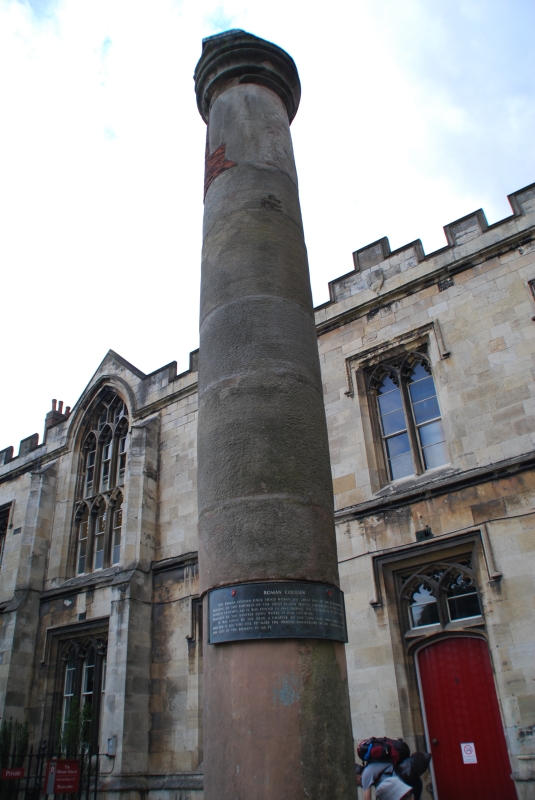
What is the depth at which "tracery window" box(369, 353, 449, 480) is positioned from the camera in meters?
9.95

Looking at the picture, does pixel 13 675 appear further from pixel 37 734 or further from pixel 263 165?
pixel 263 165

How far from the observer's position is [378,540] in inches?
375

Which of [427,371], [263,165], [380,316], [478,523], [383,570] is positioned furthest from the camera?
[380,316]

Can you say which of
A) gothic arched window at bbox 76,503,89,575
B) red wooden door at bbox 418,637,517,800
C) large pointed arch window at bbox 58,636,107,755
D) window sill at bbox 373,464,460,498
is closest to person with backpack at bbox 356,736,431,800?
red wooden door at bbox 418,637,517,800

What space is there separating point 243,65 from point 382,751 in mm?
6519

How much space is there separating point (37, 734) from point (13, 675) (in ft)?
4.23

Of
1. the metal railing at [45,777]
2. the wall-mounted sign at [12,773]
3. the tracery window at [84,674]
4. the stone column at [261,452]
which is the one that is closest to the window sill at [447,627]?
the stone column at [261,452]

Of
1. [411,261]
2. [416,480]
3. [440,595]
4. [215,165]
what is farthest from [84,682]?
[215,165]

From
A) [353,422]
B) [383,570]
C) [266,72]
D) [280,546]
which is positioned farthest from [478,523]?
[266,72]

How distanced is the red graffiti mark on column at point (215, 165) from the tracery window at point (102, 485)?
30.6 feet

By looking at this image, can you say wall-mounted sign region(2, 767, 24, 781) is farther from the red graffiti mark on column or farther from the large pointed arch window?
the red graffiti mark on column

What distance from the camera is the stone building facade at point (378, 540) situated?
27.7ft

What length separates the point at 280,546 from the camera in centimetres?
405

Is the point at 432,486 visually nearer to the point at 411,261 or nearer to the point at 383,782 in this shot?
the point at 411,261
